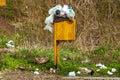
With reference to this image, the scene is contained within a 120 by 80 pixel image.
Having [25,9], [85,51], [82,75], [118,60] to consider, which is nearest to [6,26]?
[25,9]

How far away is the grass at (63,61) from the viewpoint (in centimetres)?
847

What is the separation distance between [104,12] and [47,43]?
96.5 inches

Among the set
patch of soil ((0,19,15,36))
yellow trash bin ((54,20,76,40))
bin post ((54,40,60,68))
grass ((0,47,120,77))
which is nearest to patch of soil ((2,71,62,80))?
grass ((0,47,120,77))

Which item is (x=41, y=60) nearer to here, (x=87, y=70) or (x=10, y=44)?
(x=87, y=70)

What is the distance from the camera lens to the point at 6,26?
14.3 meters

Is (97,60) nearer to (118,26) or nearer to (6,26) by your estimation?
(118,26)

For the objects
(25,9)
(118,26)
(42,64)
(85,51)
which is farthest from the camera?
(25,9)

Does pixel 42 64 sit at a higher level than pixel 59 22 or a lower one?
lower

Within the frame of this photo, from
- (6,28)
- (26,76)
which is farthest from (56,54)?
(6,28)

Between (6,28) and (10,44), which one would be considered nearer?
(10,44)

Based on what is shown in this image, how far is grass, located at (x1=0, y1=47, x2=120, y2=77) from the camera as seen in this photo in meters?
8.47

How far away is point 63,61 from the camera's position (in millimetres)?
9008

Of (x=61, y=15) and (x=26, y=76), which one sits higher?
(x=61, y=15)

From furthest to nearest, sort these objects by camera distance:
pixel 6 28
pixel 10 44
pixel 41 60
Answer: pixel 6 28 < pixel 10 44 < pixel 41 60
